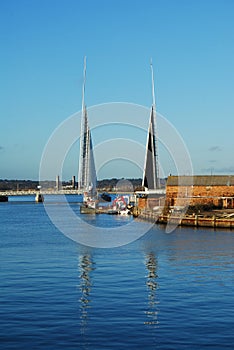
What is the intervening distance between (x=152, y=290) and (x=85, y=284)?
3075 millimetres

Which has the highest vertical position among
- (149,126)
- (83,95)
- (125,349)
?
(83,95)

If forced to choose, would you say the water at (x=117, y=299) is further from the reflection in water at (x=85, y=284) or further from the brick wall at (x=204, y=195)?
the brick wall at (x=204, y=195)

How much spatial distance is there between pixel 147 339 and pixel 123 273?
11.1 meters

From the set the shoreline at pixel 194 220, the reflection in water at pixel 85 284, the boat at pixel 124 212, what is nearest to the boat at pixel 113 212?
the boat at pixel 124 212

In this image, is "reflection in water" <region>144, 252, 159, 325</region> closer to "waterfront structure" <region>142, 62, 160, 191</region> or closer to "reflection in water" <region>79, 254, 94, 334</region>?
"reflection in water" <region>79, 254, 94, 334</region>

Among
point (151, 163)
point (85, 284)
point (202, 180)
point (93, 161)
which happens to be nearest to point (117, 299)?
point (85, 284)

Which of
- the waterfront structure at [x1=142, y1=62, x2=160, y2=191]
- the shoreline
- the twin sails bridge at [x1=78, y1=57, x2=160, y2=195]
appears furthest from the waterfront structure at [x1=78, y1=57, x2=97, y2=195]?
the shoreline

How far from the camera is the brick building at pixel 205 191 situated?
75000 millimetres

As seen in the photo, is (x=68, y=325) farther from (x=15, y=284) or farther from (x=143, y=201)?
(x=143, y=201)

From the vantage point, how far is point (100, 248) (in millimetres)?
40500

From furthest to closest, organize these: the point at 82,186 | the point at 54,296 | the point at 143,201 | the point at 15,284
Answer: the point at 82,186 → the point at 143,201 → the point at 15,284 → the point at 54,296

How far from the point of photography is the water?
54.8 feet

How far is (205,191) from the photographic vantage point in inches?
2985

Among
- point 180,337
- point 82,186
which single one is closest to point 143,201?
point 82,186
